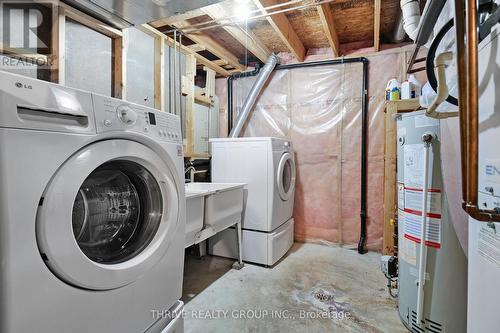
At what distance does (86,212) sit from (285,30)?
88.8 inches

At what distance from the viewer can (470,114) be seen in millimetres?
672

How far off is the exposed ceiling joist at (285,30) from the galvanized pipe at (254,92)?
0.99 ft

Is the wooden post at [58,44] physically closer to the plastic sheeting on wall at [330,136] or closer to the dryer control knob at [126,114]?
the dryer control knob at [126,114]

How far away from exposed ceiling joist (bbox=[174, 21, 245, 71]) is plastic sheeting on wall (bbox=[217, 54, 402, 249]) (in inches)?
20.3

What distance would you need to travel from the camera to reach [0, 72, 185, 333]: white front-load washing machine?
25.5 inches

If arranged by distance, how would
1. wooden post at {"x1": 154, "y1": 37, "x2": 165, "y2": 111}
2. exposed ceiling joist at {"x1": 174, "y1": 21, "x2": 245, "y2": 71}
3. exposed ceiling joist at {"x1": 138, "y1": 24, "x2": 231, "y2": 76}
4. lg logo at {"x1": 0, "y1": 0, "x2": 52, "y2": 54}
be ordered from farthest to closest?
1. exposed ceiling joist at {"x1": 174, "y1": 21, "x2": 245, "y2": 71}
2. wooden post at {"x1": 154, "y1": 37, "x2": 165, "y2": 111}
3. exposed ceiling joist at {"x1": 138, "y1": 24, "x2": 231, "y2": 76}
4. lg logo at {"x1": 0, "y1": 0, "x2": 52, "y2": 54}

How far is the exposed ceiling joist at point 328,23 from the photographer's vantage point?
206 cm

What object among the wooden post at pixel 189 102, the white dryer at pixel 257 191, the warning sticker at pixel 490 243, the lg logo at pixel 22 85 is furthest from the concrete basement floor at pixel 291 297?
the lg logo at pixel 22 85

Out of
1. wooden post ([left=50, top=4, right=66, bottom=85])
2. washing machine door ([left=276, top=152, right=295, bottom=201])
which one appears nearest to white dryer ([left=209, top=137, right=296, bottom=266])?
washing machine door ([left=276, top=152, right=295, bottom=201])

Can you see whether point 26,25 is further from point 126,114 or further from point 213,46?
point 213,46

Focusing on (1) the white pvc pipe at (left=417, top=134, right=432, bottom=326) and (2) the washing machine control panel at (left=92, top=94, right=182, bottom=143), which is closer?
(2) the washing machine control panel at (left=92, top=94, right=182, bottom=143)

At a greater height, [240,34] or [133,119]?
[240,34]

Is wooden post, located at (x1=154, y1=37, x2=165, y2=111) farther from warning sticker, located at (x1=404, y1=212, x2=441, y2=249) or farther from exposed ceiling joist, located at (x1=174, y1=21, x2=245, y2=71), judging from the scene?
warning sticker, located at (x1=404, y1=212, x2=441, y2=249)

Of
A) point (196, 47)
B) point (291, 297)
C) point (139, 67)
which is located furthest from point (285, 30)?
point (291, 297)
